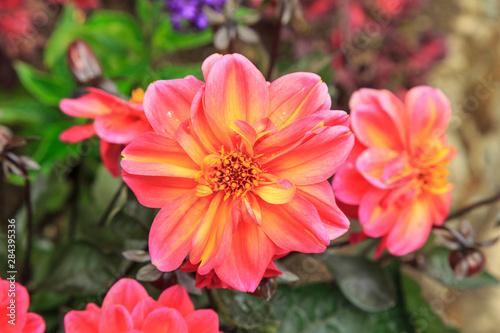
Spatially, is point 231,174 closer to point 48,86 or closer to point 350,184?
point 350,184

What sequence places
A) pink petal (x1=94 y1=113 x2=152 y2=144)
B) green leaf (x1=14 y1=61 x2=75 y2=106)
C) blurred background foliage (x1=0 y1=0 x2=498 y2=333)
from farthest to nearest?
green leaf (x1=14 y1=61 x2=75 y2=106), blurred background foliage (x1=0 y1=0 x2=498 y2=333), pink petal (x1=94 y1=113 x2=152 y2=144)

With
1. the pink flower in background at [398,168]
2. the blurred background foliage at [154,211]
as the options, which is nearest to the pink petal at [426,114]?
the pink flower in background at [398,168]

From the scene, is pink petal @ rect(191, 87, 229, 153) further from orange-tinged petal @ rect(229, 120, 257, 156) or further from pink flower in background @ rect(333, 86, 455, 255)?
pink flower in background @ rect(333, 86, 455, 255)

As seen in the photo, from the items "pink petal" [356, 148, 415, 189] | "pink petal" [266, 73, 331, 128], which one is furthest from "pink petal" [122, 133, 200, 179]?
"pink petal" [356, 148, 415, 189]

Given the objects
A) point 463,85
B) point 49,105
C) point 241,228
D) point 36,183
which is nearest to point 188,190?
point 241,228

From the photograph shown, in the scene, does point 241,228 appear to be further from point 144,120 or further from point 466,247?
point 466,247

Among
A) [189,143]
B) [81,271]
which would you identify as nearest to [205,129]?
[189,143]

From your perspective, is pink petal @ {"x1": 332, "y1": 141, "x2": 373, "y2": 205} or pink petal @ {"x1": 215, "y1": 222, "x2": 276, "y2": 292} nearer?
pink petal @ {"x1": 215, "y1": 222, "x2": 276, "y2": 292}
